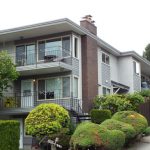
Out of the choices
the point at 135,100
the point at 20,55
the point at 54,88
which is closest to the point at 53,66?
the point at 54,88

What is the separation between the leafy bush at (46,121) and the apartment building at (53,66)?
427cm

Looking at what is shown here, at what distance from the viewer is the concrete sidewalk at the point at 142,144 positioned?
22.7 metres

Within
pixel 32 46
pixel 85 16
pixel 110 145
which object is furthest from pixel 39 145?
pixel 85 16

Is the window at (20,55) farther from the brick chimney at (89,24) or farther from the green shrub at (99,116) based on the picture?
the green shrub at (99,116)

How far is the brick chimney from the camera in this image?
34338mm

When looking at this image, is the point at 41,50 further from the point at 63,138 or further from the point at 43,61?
the point at 63,138

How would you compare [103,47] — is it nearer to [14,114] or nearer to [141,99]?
[141,99]

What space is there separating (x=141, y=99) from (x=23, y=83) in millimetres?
9209

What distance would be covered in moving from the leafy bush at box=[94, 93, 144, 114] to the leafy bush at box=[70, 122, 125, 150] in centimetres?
1068

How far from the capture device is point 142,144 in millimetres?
23672

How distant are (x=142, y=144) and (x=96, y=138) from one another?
5.29 metres

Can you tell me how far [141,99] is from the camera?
3178cm

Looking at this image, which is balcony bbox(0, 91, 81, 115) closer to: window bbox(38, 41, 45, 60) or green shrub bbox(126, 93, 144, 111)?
window bbox(38, 41, 45, 60)

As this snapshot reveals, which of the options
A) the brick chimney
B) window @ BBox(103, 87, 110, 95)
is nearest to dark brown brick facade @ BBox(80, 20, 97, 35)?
the brick chimney
